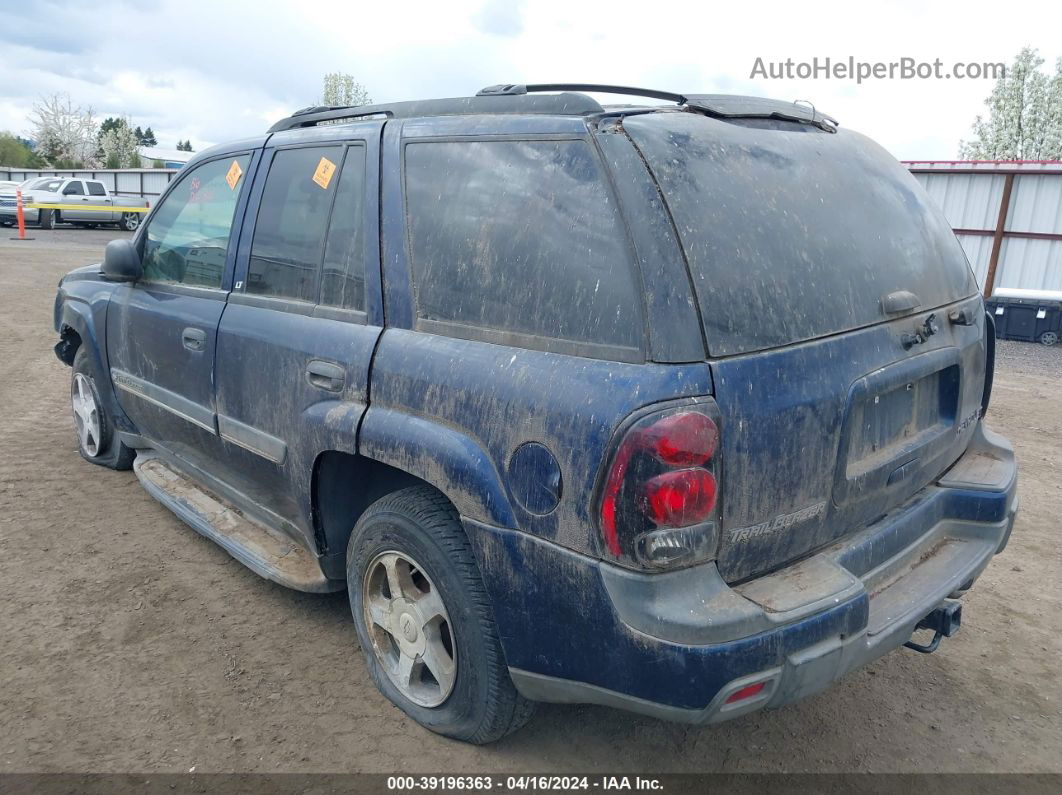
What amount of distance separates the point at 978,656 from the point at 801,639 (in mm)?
1705

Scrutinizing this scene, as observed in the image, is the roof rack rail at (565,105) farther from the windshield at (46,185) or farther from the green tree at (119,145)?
the green tree at (119,145)

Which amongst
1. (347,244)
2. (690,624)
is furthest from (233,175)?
(690,624)

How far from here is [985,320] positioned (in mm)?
3119

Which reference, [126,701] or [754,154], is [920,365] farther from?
[126,701]

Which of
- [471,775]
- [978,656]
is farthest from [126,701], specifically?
[978,656]

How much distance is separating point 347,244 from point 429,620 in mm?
1328

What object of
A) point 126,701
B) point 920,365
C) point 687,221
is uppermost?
point 687,221

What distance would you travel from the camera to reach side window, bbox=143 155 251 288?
11.9 feet

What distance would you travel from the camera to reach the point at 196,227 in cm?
387

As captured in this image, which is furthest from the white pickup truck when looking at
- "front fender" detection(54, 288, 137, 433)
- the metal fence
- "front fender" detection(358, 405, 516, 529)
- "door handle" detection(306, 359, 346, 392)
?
"front fender" detection(358, 405, 516, 529)

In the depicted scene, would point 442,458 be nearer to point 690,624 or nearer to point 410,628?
point 410,628

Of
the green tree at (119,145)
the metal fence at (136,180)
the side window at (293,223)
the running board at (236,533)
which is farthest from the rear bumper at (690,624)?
the green tree at (119,145)

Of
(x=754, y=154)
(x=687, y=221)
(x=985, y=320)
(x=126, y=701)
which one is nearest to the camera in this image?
(x=687, y=221)

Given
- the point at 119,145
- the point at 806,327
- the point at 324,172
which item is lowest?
the point at 806,327
